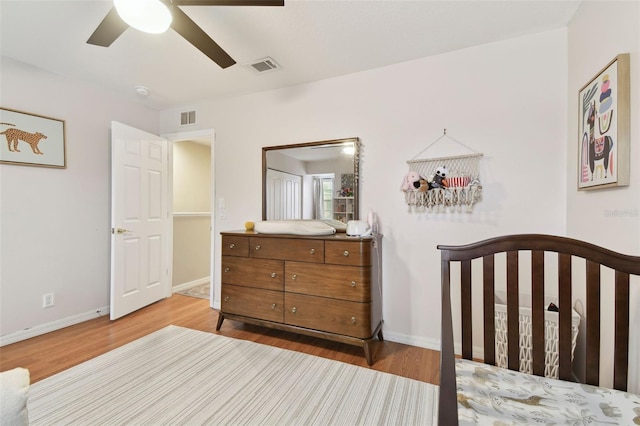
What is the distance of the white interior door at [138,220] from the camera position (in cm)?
281

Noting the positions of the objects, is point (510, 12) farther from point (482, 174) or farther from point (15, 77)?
point (15, 77)

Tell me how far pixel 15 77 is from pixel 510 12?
3935mm

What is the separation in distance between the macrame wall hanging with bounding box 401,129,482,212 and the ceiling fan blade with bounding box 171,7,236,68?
163 cm

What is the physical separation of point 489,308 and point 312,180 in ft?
5.97

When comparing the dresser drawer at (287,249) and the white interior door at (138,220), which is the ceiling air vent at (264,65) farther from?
the white interior door at (138,220)

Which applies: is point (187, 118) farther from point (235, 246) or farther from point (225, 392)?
point (225, 392)

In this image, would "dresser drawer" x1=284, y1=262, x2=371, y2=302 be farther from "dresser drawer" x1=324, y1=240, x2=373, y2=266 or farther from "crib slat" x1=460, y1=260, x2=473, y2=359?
"crib slat" x1=460, y1=260, x2=473, y2=359

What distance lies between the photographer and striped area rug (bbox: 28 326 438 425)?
1.47 metres

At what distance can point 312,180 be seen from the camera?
2625 millimetres

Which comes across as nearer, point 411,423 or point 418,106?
point 411,423

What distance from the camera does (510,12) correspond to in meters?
1.75

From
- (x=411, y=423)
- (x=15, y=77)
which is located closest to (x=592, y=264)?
(x=411, y=423)

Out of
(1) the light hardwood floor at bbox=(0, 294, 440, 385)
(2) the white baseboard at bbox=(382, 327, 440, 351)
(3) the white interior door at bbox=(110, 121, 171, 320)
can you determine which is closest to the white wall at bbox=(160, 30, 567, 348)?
(2) the white baseboard at bbox=(382, 327, 440, 351)

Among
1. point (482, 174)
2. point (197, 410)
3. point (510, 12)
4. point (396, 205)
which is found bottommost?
point (197, 410)
